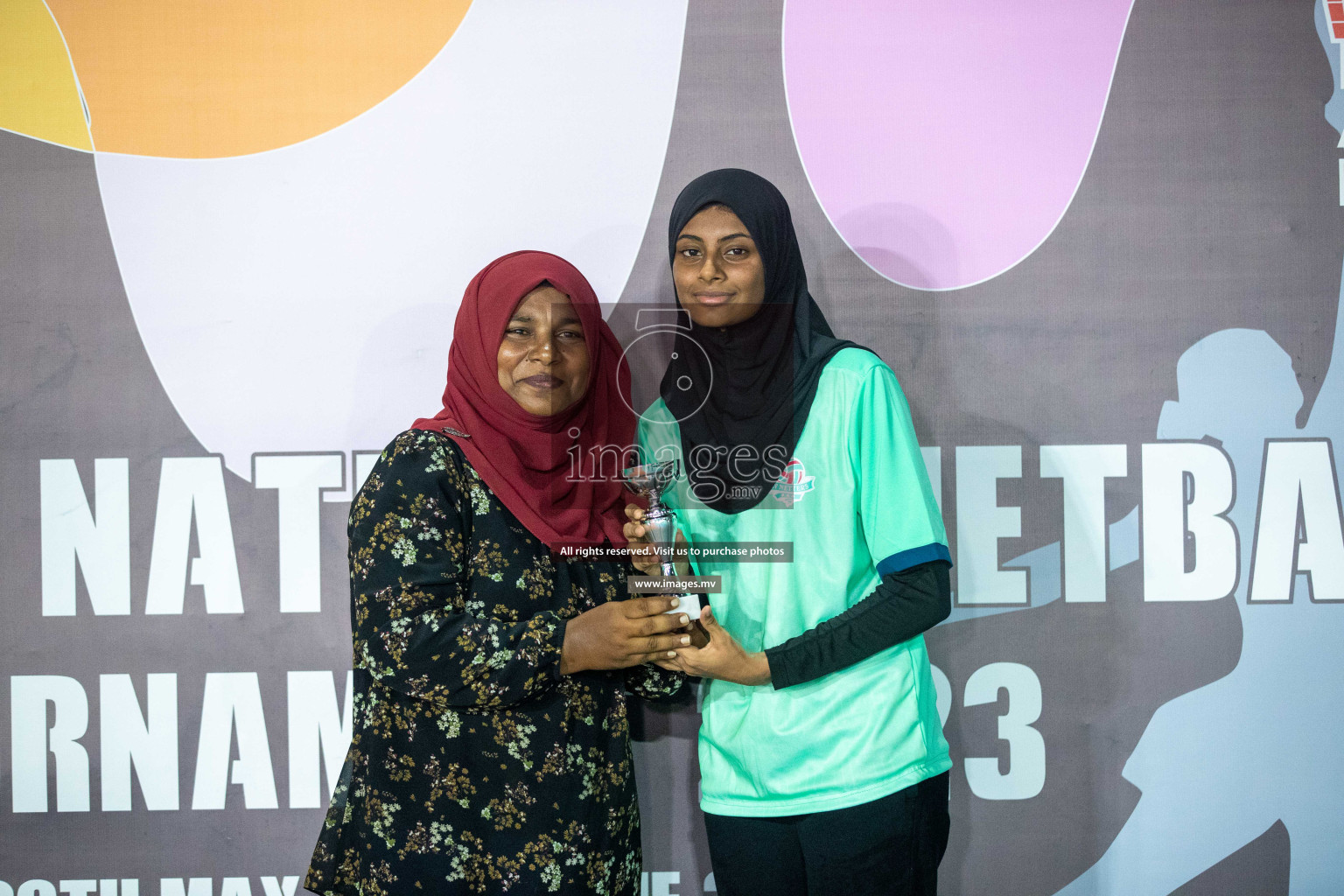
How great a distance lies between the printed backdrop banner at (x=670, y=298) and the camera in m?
1.88

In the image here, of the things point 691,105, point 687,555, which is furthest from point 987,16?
point 687,555

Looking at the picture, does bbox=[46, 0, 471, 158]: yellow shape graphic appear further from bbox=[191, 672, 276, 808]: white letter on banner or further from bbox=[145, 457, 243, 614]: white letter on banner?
bbox=[191, 672, 276, 808]: white letter on banner

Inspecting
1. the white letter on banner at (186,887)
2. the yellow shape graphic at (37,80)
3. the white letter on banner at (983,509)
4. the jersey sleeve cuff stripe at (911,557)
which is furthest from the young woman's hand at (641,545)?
the yellow shape graphic at (37,80)

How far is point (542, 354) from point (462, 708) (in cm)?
61

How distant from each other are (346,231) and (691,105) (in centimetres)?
84

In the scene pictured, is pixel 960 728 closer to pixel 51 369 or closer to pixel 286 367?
pixel 286 367

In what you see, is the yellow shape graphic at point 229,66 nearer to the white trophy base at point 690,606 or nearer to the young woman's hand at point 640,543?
the young woman's hand at point 640,543

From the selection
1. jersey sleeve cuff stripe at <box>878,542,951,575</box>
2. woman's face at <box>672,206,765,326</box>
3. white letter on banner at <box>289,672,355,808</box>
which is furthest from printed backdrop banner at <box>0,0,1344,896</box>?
jersey sleeve cuff stripe at <box>878,542,951,575</box>

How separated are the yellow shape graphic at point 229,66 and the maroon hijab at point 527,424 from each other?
748 mm

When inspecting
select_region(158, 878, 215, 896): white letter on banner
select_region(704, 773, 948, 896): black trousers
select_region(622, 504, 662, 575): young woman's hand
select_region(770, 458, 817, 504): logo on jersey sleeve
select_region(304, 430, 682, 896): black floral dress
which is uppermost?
select_region(770, 458, 817, 504): logo on jersey sleeve

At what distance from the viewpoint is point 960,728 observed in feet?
6.28

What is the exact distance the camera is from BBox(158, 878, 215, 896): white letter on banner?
6.29 ft

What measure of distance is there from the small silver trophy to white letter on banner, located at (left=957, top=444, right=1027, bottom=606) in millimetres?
848

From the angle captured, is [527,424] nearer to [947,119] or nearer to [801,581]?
[801,581]
